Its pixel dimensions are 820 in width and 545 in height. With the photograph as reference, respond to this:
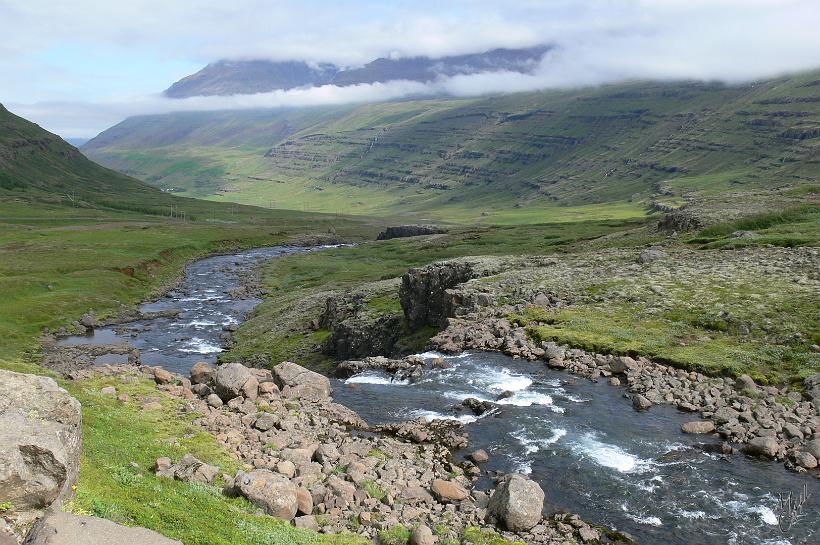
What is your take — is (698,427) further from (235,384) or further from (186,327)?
(186,327)

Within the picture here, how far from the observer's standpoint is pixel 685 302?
57906 mm

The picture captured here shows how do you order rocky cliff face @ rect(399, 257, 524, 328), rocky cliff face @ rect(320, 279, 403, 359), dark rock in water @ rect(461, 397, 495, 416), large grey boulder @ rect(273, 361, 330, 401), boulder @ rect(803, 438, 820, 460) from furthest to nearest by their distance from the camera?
rocky cliff face @ rect(320, 279, 403, 359) → rocky cliff face @ rect(399, 257, 524, 328) → large grey boulder @ rect(273, 361, 330, 401) → dark rock in water @ rect(461, 397, 495, 416) → boulder @ rect(803, 438, 820, 460)

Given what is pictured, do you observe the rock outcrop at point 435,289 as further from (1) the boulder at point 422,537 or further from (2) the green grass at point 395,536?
(1) the boulder at point 422,537

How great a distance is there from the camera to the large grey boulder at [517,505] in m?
24.5

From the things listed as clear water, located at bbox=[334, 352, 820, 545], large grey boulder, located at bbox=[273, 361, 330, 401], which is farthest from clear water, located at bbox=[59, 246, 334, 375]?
clear water, located at bbox=[334, 352, 820, 545]

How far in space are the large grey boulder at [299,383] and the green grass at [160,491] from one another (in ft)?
30.6

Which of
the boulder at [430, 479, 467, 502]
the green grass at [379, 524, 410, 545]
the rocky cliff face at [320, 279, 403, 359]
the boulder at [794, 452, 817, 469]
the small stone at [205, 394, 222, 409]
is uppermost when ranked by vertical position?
the small stone at [205, 394, 222, 409]

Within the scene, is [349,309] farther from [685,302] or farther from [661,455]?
[661,455]

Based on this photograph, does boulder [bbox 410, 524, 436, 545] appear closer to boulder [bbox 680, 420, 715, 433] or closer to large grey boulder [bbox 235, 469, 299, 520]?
large grey boulder [bbox 235, 469, 299, 520]

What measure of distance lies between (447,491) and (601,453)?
33.5ft

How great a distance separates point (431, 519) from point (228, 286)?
12774 cm

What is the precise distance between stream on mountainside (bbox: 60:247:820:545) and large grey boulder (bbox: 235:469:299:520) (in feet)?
32.6

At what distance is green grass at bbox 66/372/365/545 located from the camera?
63.6 feet

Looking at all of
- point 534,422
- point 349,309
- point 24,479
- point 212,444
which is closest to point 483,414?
point 534,422
